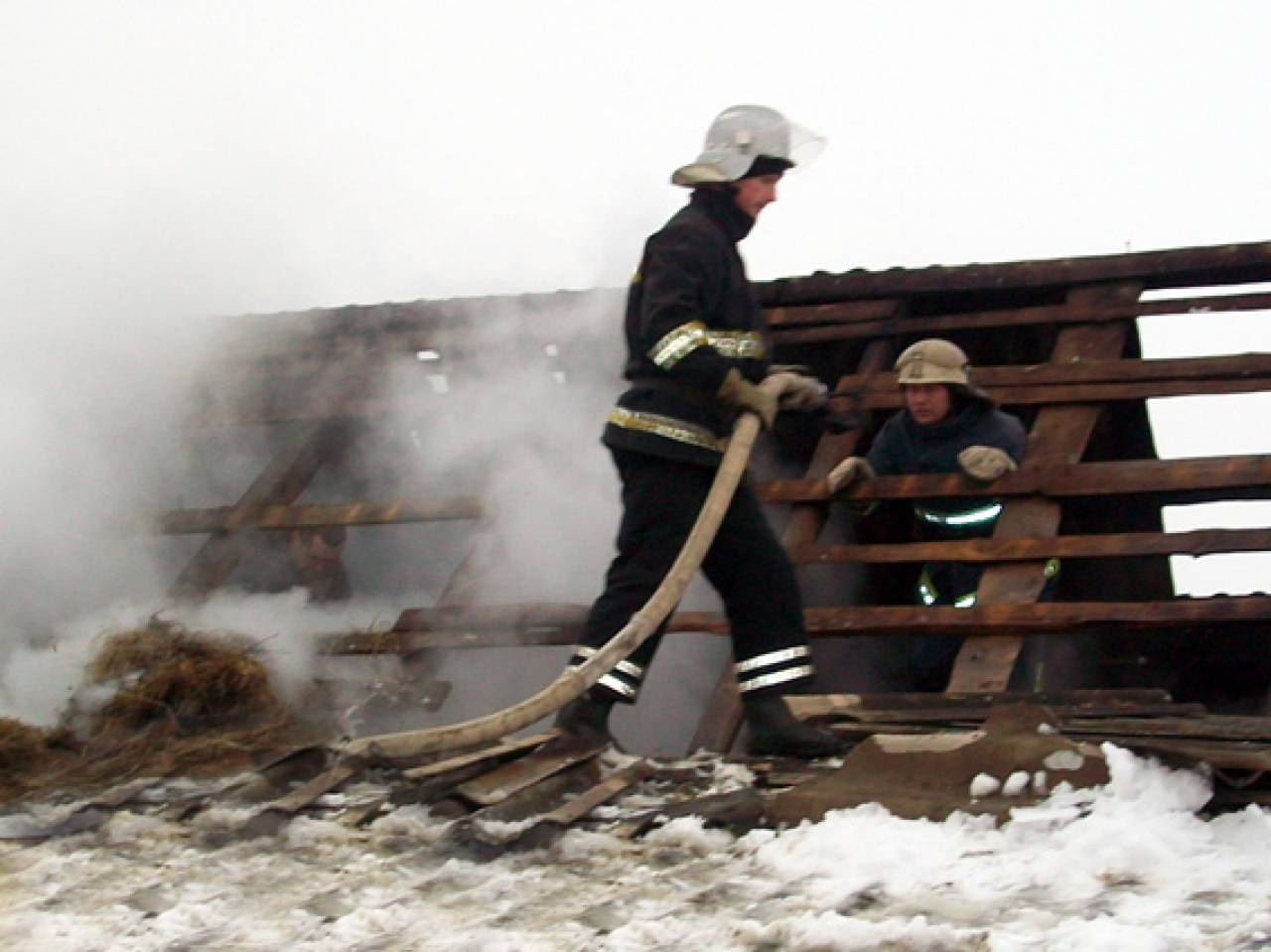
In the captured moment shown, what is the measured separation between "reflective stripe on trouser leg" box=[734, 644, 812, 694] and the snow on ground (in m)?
0.88

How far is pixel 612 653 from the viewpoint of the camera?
4.39 m

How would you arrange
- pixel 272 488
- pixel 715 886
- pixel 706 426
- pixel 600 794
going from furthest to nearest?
1. pixel 272 488
2. pixel 706 426
3. pixel 600 794
4. pixel 715 886

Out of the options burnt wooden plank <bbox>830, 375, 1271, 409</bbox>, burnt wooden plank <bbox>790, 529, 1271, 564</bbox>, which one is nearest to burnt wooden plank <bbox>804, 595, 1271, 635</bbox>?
burnt wooden plank <bbox>790, 529, 1271, 564</bbox>

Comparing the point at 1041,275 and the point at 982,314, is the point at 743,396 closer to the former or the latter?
the point at 982,314

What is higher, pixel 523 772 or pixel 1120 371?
pixel 1120 371

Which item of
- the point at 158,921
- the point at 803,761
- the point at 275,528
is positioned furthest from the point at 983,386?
the point at 158,921

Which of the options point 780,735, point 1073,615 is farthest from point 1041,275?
point 780,735

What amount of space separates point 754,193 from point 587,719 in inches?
62.9

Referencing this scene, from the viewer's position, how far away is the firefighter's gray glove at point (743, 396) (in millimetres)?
4645

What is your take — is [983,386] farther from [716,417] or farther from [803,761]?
[803,761]

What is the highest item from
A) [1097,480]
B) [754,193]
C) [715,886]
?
[754,193]

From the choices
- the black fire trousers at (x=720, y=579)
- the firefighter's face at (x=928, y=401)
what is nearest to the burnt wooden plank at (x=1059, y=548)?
the firefighter's face at (x=928, y=401)

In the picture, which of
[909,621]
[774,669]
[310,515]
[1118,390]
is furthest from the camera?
[310,515]

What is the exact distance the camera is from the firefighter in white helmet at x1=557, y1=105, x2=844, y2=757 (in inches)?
180
